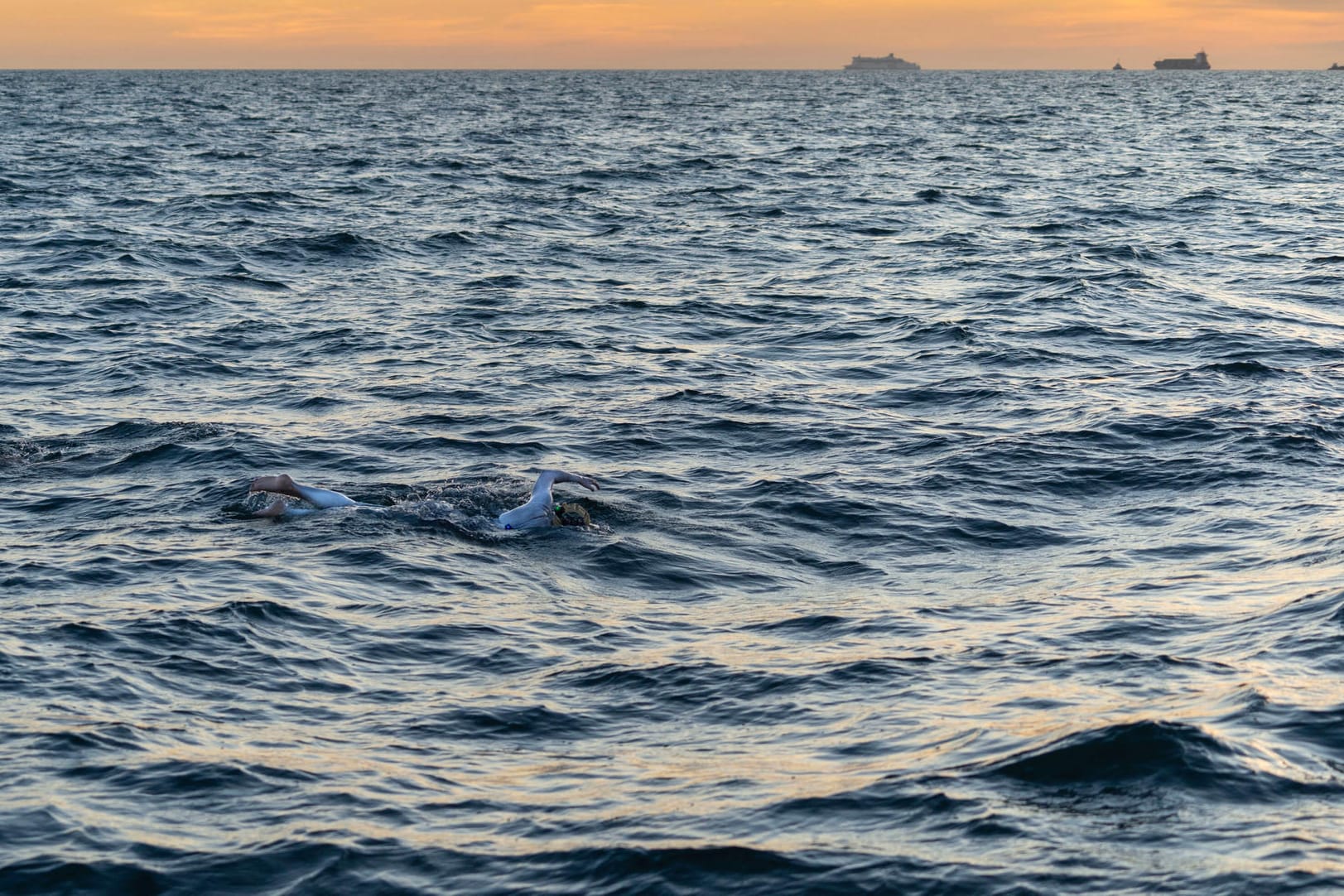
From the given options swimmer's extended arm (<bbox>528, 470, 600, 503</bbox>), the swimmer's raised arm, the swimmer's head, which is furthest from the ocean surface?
swimmer's extended arm (<bbox>528, 470, 600, 503</bbox>)

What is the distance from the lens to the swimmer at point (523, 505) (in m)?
14.4

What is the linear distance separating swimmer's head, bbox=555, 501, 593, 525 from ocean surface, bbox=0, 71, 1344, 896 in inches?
14.6

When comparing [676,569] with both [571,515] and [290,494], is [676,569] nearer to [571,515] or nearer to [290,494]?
[571,515]

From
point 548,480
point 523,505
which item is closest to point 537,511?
point 548,480

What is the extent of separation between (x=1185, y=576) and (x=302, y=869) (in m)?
8.07

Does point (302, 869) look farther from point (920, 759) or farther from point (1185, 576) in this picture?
point (1185, 576)

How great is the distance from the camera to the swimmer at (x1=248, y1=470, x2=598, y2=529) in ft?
47.3

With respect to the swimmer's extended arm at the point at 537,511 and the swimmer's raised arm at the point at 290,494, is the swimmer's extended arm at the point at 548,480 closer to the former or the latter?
the swimmer's extended arm at the point at 537,511

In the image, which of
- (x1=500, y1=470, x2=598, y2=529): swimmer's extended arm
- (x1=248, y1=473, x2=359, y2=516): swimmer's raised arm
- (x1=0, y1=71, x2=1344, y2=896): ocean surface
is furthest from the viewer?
(x1=248, y1=473, x2=359, y2=516): swimmer's raised arm

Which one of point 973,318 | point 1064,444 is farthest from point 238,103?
point 1064,444

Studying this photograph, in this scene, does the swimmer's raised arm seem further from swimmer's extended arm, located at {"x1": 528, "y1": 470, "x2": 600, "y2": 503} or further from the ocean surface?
swimmer's extended arm, located at {"x1": 528, "y1": 470, "x2": 600, "y2": 503}

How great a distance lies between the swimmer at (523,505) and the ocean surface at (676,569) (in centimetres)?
23

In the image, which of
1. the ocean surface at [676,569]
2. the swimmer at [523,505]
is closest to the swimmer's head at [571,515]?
the swimmer at [523,505]

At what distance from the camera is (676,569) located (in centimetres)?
1350
